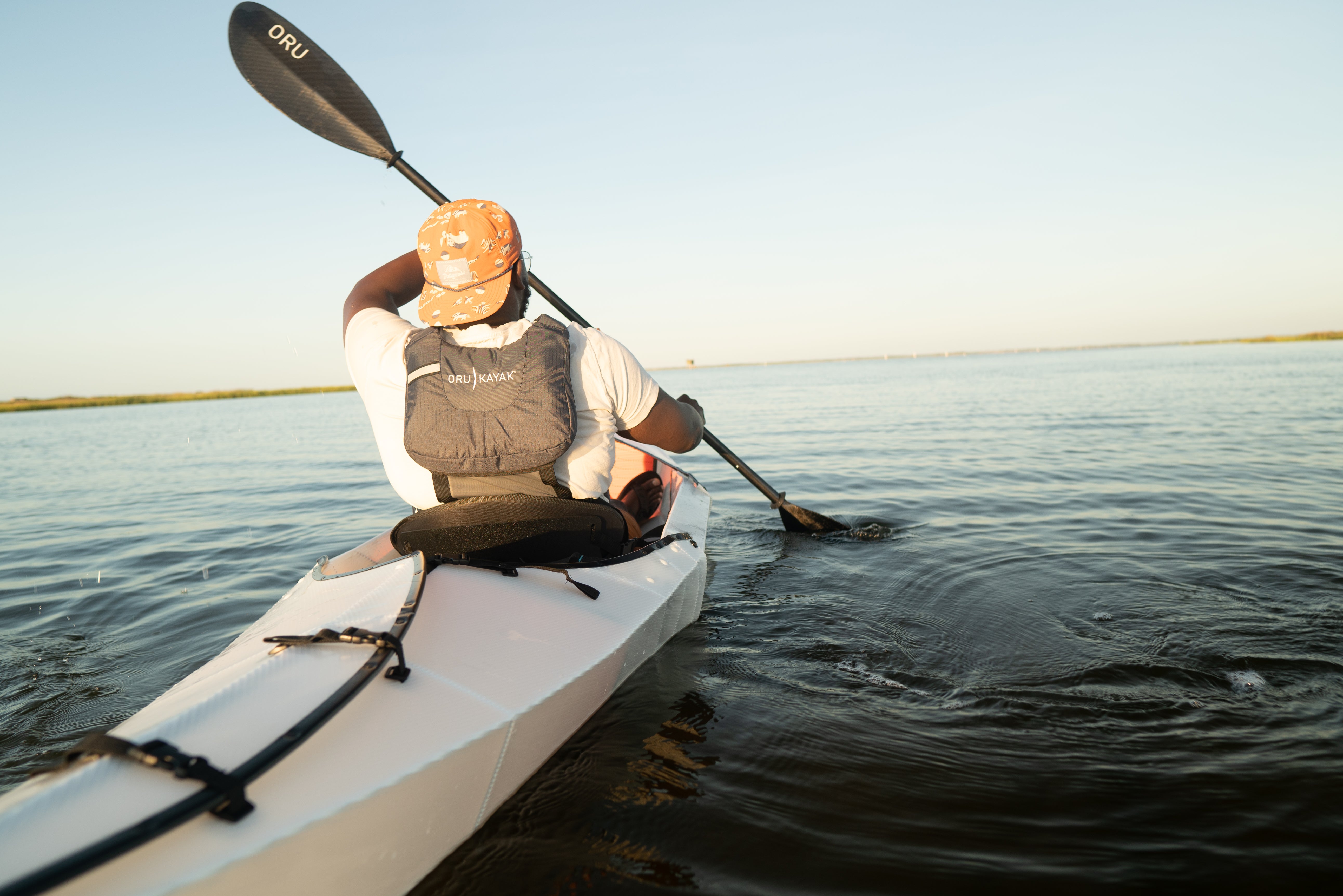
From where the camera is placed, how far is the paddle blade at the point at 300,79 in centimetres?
379

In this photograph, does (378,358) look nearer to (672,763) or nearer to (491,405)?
(491,405)

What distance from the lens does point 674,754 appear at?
2.40 metres

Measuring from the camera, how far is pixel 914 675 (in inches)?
116

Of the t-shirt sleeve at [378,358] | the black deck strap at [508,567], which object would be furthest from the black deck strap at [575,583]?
the t-shirt sleeve at [378,358]

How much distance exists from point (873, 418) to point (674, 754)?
14.0 m

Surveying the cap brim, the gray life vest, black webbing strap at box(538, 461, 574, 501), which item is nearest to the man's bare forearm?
the cap brim

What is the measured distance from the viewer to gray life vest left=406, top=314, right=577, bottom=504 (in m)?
2.25

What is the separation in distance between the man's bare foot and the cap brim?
8.32ft

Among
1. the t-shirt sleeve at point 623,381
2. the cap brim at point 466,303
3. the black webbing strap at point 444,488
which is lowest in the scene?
the black webbing strap at point 444,488

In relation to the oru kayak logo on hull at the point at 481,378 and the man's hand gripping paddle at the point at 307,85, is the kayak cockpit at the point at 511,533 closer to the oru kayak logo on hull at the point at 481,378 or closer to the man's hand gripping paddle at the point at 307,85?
the oru kayak logo on hull at the point at 481,378

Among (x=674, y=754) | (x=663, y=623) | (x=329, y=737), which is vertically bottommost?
(x=674, y=754)

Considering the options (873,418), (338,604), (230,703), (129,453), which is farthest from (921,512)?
(129,453)

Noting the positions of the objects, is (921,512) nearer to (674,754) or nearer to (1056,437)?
(674,754)

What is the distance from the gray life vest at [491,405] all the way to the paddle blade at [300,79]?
8.79 feet
